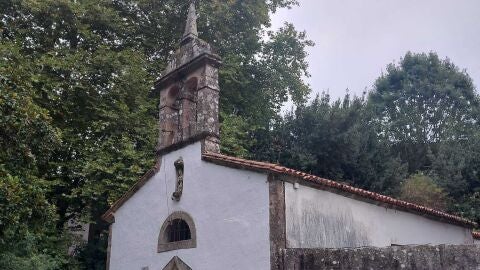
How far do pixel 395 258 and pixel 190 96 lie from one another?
6.49 meters

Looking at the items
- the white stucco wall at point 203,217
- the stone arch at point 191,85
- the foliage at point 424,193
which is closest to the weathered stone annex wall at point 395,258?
the white stucco wall at point 203,217

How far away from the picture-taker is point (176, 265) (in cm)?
1055

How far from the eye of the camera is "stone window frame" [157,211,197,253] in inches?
406

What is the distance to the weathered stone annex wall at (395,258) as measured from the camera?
6754 mm

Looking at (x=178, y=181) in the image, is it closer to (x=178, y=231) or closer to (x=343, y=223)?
(x=178, y=231)

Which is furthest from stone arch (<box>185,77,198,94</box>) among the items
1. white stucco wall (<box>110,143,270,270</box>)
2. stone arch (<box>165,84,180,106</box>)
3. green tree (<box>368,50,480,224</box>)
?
green tree (<box>368,50,480,224</box>)

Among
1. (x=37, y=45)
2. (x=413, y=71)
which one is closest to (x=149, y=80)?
(x=37, y=45)

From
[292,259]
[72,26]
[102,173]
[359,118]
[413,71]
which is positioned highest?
[413,71]

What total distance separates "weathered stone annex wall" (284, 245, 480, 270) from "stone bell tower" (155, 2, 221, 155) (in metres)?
3.70

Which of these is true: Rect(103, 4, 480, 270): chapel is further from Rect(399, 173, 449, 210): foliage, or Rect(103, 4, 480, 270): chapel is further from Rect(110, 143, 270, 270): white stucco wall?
Rect(399, 173, 449, 210): foliage

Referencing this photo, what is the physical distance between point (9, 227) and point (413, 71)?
2815 cm

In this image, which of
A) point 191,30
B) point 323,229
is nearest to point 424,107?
point 191,30

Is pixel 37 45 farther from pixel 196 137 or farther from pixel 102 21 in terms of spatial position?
pixel 196 137

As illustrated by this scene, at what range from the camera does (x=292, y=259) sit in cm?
842
